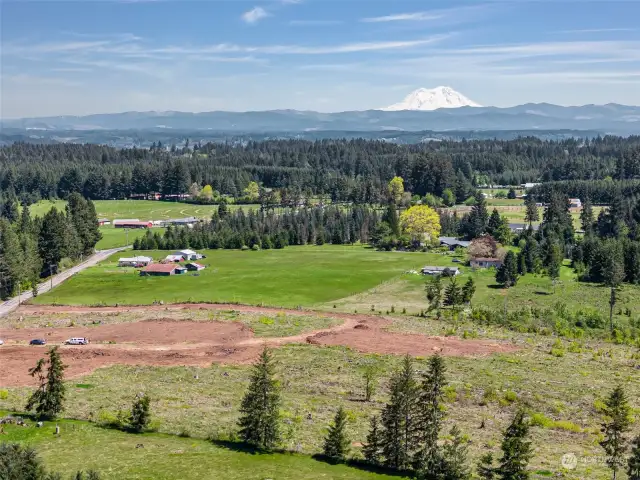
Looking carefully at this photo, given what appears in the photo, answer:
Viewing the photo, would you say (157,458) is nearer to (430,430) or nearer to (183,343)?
(430,430)

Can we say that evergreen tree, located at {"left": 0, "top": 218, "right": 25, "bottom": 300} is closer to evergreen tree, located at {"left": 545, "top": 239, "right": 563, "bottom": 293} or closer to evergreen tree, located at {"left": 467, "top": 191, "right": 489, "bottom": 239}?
evergreen tree, located at {"left": 545, "top": 239, "right": 563, "bottom": 293}

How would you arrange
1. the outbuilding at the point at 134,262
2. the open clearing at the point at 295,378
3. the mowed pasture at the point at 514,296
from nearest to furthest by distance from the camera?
the open clearing at the point at 295,378
the mowed pasture at the point at 514,296
the outbuilding at the point at 134,262

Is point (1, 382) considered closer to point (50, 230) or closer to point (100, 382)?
point (100, 382)

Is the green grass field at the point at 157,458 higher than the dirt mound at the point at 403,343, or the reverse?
the green grass field at the point at 157,458

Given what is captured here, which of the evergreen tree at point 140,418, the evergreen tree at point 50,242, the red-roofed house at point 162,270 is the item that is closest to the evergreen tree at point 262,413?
the evergreen tree at point 140,418

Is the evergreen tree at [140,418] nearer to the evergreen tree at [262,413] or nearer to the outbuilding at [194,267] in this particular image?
the evergreen tree at [262,413]

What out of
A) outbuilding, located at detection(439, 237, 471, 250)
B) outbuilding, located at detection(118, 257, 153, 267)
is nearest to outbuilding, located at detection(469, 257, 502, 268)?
outbuilding, located at detection(439, 237, 471, 250)

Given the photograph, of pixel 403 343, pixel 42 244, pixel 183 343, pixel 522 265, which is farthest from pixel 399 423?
pixel 42 244
